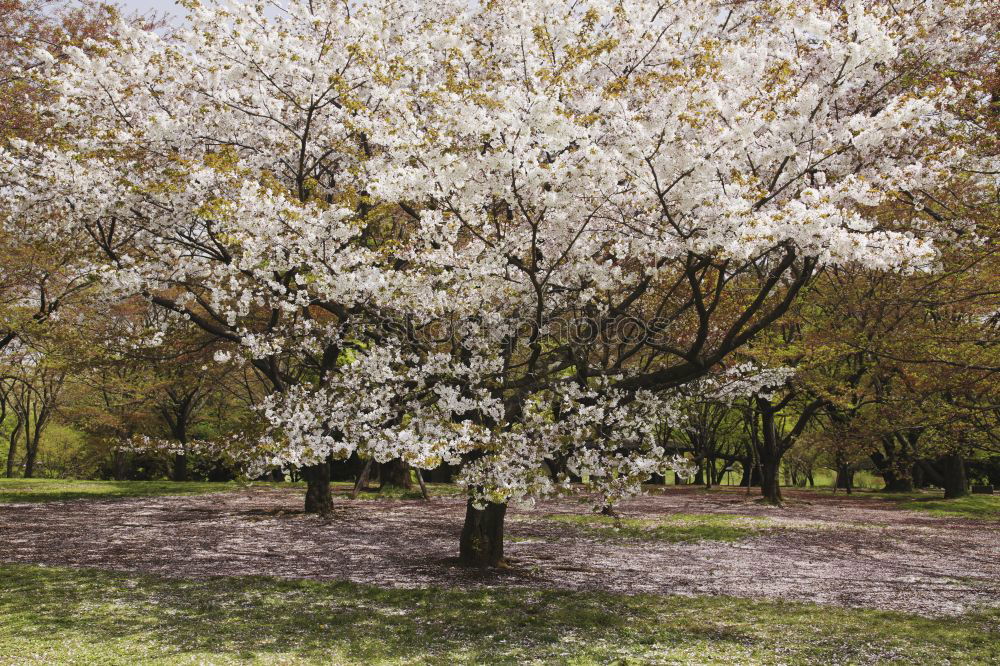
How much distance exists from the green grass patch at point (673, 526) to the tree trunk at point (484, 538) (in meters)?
6.17

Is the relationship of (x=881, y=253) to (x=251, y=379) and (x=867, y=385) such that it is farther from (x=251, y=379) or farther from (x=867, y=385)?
(x=251, y=379)

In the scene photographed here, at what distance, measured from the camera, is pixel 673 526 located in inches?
875

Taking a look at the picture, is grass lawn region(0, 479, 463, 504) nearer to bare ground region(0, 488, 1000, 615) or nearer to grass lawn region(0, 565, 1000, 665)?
bare ground region(0, 488, 1000, 615)

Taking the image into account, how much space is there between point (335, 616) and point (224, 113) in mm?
10535

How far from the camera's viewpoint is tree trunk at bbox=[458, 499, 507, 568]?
13609 mm

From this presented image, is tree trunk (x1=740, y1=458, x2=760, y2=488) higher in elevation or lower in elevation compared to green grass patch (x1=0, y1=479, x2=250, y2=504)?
higher

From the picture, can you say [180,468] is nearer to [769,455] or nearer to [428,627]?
[769,455]

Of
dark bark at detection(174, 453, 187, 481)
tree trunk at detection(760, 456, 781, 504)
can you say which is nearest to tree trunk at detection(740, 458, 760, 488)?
tree trunk at detection(760, 456, 781, 504)

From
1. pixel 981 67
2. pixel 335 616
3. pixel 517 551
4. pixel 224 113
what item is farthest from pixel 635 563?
pixel 224 113

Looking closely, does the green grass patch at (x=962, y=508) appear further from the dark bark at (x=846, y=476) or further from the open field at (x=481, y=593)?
the dark bark at (x=846, y=476)

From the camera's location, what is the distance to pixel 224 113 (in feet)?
49.4

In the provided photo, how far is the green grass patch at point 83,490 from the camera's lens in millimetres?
27203

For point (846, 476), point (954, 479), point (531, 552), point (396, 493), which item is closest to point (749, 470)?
point (846, 476)

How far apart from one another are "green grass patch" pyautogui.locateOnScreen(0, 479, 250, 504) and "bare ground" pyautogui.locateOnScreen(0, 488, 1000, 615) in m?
3.13
